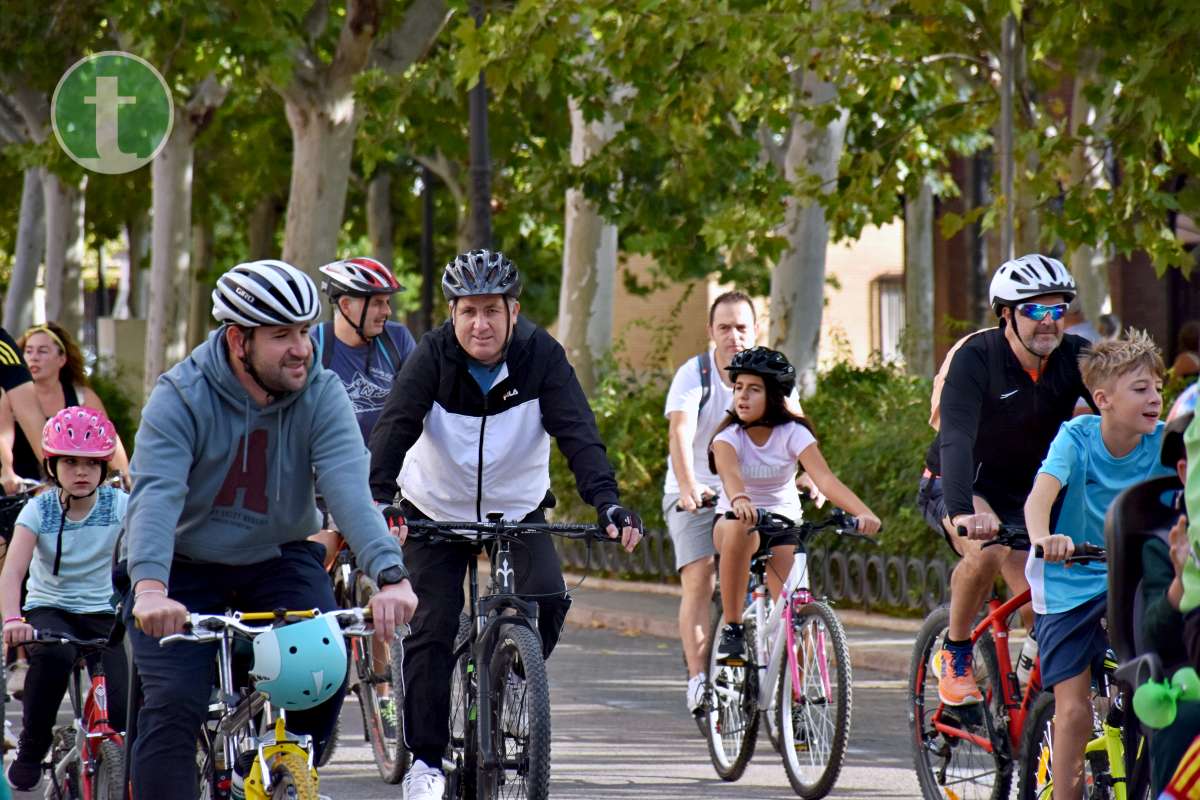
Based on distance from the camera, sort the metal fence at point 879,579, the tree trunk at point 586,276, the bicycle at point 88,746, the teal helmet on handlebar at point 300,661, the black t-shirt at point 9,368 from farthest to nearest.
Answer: the tree trunk at point 586,276 < the metal fence at point 879,579 < the black t-shirt at point 9,368 < the bicycle at point 88,746 < the teal helmet on handlebar at point 300,661

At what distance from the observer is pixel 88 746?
6.66m

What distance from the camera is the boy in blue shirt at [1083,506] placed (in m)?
5.60

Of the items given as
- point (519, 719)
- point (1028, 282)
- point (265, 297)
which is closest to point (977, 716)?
point (1028, 282)

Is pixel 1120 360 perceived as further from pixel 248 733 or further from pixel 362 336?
pixel 362 336

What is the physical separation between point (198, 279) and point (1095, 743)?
31782mm

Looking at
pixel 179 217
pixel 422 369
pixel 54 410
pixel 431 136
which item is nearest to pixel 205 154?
pixel 179 217

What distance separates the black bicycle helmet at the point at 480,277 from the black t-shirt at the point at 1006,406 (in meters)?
1.49

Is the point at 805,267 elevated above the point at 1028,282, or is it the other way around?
the point at 805,267

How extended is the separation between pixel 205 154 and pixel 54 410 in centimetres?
2381

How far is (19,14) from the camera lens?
24094 mm

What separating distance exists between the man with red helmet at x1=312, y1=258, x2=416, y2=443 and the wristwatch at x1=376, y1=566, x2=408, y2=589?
12.2ft

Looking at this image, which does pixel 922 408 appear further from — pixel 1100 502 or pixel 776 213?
pixel 1100 502

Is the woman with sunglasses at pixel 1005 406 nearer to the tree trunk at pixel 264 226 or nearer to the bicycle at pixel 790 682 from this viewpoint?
the bicycle at pixel 790 682

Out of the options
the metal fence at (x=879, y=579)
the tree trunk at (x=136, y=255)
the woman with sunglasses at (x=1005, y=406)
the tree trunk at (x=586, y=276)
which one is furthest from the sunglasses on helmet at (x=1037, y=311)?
the tree trunk at (x=136, y=255)
